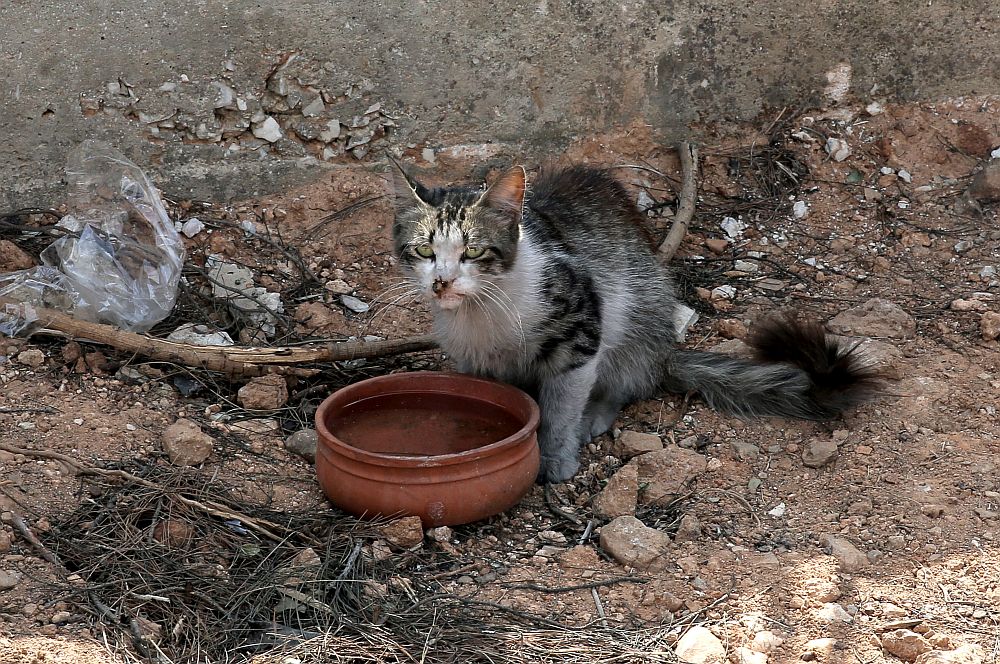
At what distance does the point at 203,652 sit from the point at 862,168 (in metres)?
4.04

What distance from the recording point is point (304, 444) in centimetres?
374

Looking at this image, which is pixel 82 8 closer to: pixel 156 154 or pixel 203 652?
pixel 156 154

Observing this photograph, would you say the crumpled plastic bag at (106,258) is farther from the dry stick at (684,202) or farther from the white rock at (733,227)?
the white rock at (733,227)

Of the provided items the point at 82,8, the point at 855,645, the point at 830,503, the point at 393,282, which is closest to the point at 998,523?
the point at 830,503

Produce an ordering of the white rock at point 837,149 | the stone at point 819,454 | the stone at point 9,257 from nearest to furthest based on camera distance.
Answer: the stone at point 819,454, the stone at point 9,257, the white rock at point 837,149

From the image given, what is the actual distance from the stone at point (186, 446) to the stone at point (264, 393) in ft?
1.25

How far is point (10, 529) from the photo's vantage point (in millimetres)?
3002

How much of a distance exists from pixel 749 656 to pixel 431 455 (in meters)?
1.27

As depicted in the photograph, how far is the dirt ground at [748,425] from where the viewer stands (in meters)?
2.87

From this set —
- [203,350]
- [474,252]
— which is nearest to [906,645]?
[474,252]

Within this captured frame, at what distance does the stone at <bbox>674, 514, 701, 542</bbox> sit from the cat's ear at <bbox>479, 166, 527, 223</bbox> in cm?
115

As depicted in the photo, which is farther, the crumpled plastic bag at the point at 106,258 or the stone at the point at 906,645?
the crumpled plastic bag at the point at 106,258

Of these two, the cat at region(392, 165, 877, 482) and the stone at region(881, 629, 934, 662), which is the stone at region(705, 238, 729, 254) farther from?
the stone at region(881, 629, 934, 662)

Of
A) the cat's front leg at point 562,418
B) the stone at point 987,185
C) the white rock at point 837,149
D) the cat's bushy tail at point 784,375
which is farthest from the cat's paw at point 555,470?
the stone at point 987,185
